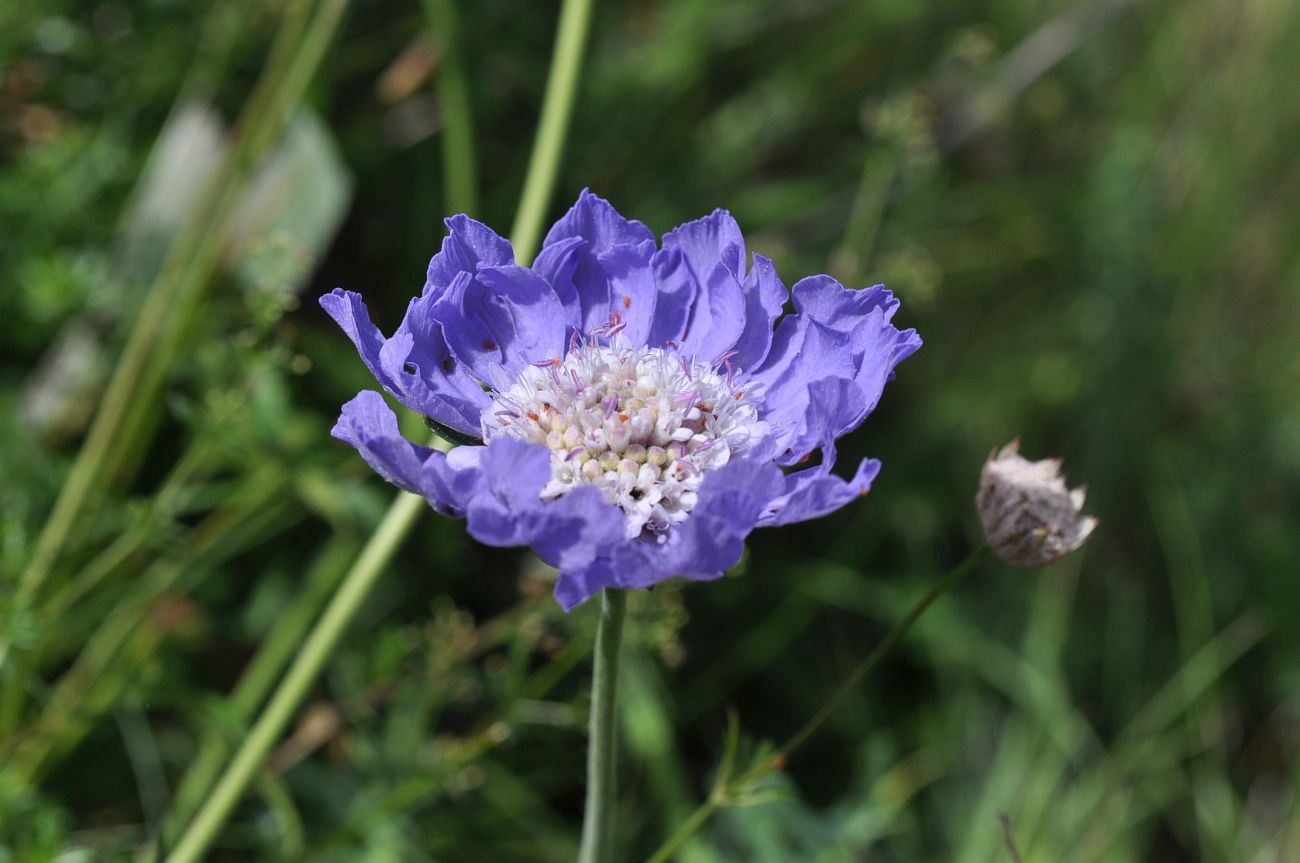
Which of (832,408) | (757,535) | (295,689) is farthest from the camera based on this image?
(757,535)

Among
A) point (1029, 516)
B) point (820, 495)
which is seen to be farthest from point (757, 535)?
point (820, 495)

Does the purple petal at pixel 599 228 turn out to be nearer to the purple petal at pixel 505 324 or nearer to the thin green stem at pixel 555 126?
the purple petal at pixel 505 324

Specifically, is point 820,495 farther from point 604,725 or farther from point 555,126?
point 555,126

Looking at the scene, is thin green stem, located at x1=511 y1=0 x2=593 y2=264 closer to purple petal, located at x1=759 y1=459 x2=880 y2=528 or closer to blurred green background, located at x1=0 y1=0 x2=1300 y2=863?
blurred green background, located at x1=0 y1=0 x2=1300 y2=863

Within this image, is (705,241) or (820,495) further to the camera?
(705,241)

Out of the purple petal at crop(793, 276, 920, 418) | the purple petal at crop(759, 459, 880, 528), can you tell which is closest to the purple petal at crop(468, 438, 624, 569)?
the purple petal at crop(759, 459, 880, 528)

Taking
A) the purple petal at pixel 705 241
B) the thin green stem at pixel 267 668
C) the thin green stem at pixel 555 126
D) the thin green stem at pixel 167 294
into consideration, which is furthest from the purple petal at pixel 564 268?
the thin green stem at pixel 167 294

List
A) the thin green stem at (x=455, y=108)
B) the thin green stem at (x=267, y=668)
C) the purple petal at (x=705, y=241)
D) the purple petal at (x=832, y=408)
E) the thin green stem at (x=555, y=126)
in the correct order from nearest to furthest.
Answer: the purple petal at (x=832, y=408)
the purple petal at (x=705, y=241)
the thin green stem at (x=267, y=668)
the thin green stem at (x=555, y=126)
the thin green stem at (x=455, y=108)
